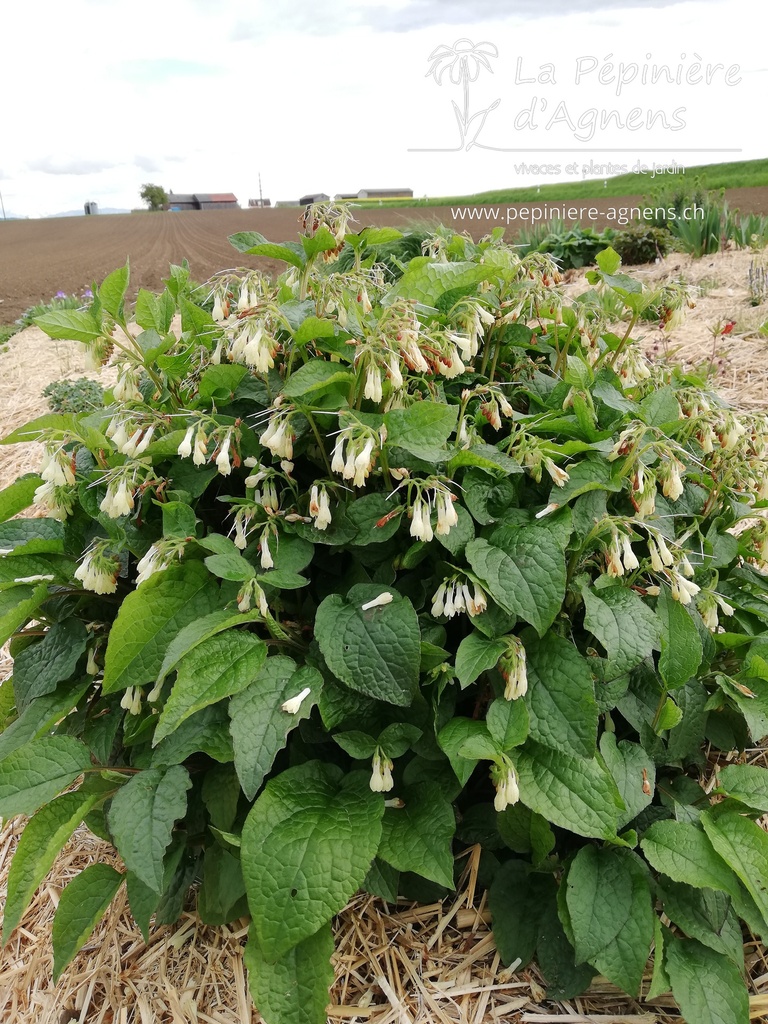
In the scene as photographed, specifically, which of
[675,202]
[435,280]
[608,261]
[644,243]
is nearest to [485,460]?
[435,280]

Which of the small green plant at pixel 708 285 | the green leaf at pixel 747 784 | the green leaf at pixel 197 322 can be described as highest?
the green leaf at pixel 197 322

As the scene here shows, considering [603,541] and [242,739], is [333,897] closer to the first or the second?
[242,739]

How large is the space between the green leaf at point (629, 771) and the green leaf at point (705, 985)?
12.5 inches

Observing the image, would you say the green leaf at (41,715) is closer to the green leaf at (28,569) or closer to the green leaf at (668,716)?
the green leaf at (28,569)

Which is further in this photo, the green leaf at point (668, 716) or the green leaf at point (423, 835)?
the green leaf at point (668, 716)

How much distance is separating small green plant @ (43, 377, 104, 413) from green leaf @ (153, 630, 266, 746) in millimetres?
4709

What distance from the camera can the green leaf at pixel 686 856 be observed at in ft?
5.08

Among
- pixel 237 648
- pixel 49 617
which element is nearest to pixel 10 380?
pixel 49 617

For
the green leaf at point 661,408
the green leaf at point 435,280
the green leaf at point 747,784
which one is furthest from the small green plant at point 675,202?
the green leaf at point 747,784

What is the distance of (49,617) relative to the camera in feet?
6.05

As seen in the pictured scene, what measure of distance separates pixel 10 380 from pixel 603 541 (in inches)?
300

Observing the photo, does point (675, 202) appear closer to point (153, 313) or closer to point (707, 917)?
point (153, 313)

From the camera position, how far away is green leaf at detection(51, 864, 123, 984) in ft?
5.36

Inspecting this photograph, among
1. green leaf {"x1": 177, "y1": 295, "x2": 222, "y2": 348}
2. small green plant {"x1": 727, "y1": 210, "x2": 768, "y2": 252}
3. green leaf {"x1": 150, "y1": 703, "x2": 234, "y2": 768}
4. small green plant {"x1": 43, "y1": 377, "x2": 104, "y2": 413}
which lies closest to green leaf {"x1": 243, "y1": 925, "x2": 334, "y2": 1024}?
green leaf {"x1": 150, "y1": 703, "x2": 234, "y2": 768}
